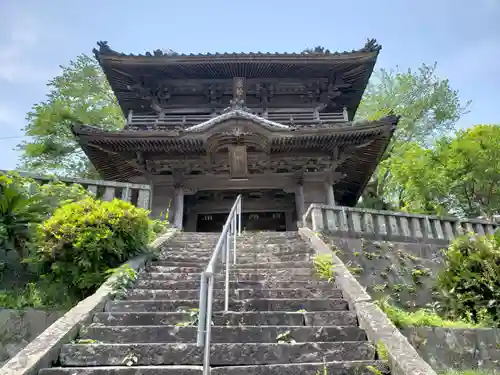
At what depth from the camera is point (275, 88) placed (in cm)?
1616

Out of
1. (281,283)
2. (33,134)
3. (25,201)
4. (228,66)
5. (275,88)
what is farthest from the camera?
(33,134)

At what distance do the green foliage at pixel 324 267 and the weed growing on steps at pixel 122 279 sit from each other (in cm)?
296

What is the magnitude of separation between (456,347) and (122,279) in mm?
4886

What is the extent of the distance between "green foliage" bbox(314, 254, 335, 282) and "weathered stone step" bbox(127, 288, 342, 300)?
18.5 inches

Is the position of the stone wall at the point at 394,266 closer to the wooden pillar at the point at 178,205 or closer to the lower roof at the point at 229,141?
the lower roof at the point at 229,141

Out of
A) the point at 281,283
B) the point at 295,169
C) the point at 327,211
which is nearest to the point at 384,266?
the point at 327,211

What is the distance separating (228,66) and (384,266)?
9372 millimetres

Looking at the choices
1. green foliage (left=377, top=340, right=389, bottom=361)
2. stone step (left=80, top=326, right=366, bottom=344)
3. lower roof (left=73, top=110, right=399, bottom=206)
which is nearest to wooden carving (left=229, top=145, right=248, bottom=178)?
lower roof (left=73, top=110, right=399, bottom=206)

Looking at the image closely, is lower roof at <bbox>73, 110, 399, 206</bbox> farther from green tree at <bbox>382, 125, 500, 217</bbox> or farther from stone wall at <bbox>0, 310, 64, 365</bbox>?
stone wall at <bbox>0, 310, 64, 365</bbox>

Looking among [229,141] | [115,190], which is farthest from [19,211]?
[229,141]

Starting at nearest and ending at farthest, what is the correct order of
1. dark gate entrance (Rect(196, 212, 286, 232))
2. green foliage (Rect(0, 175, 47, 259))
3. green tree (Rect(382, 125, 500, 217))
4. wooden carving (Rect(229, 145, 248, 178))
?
1. green foliage (Rect(0, 175, 47, 259))
2. wooden carving (Rect(229, 145, 248, 178))
3. green tree (Rect(382, 125, 500, 217))
4. dark gate entrance (Rect(196, 212, 286, 232))

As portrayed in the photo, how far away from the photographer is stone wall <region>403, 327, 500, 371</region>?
18.6ft

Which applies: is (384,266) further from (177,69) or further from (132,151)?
(177,69)

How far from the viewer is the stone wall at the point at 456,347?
568cm
